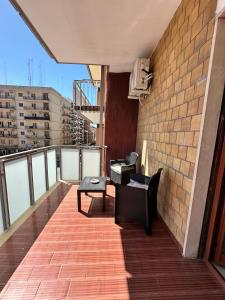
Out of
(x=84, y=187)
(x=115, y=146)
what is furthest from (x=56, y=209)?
(x=115, y=146)

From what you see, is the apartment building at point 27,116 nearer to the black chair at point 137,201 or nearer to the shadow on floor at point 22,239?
the shadow on floor at point 22,239

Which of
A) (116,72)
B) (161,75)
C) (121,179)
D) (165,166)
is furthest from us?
(116,72)

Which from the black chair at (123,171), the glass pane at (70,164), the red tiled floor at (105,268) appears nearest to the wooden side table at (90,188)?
the red tiled floor at (105,268)

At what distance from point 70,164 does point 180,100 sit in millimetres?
3096

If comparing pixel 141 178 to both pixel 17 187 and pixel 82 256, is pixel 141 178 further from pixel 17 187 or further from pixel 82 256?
pixel 17 187

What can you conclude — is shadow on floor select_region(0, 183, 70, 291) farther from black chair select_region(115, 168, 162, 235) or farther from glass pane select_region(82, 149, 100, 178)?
glass pane select_region(82, 149, 100, 178)

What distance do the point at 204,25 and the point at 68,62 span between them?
3.09m

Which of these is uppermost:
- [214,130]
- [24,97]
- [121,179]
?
[24,97]

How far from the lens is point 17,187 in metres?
2.35

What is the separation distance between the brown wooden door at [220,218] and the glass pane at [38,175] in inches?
110

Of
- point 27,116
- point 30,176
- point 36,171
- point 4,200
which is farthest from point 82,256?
point 27,116

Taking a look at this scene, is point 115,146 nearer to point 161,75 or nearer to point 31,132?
point 161,75

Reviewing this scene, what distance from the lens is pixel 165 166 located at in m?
2.28

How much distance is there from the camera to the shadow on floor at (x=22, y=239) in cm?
145
